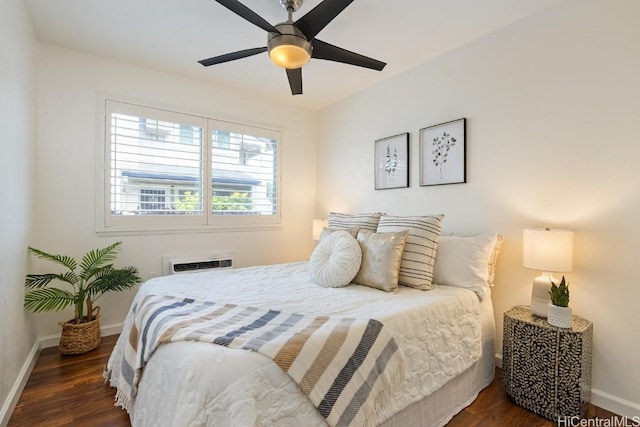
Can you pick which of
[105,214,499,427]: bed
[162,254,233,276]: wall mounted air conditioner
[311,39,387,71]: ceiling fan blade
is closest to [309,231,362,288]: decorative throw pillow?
[105,214,499,427]: bed

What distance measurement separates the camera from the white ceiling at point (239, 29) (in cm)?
211

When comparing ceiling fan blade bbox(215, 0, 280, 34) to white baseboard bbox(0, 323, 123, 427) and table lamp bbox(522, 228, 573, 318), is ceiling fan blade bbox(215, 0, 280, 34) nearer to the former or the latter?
table lamp bbox(522, 228, 573, 318)

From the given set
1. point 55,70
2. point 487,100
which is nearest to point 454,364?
point 487,100

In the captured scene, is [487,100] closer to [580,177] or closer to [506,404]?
[580,177]

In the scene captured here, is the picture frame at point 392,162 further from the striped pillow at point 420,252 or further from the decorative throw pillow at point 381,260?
the decorative throw pillow at point 381,260

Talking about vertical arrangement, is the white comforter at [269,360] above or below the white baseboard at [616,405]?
above

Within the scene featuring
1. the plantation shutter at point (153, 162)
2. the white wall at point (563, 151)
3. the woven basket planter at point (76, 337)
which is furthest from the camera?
the plantation shutter at point (153, 162)

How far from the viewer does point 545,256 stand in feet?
5.98

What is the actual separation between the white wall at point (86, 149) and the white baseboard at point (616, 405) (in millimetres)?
3150

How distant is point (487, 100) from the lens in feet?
7.89

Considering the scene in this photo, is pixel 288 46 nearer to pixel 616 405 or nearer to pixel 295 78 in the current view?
pixel 295 78

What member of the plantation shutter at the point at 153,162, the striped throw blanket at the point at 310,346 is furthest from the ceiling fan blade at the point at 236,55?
the striped throw blanket at the point at 310,346

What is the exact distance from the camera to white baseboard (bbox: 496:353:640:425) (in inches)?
67.2

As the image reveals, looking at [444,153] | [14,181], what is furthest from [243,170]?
[444,153]
